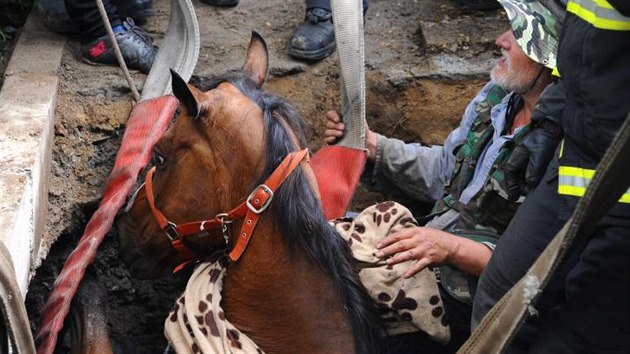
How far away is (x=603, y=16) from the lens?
1.99 metres

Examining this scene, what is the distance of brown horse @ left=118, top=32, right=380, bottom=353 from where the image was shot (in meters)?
2.57

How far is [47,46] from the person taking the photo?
4.11 meters

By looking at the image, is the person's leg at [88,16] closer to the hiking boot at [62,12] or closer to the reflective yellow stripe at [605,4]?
the hiking boot at [62,12]

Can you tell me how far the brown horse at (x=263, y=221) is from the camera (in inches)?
101

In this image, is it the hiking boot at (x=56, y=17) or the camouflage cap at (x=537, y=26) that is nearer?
the camouflage cap at (x=537, y=26)

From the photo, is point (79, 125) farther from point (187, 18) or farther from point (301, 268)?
point (301, 268)

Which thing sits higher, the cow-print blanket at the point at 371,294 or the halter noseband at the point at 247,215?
the halter noseband at the point at 247,215

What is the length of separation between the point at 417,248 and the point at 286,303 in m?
0.45

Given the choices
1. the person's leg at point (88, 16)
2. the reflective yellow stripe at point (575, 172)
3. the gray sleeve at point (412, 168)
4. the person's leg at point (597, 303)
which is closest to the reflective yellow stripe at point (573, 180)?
the reflective yellow stripe at point (575, 172)

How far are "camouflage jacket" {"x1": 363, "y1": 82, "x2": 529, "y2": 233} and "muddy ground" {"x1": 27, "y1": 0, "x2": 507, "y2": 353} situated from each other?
0.48m

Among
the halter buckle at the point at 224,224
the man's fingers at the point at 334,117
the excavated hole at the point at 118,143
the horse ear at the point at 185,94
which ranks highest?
the horse ear at the point at 185,94

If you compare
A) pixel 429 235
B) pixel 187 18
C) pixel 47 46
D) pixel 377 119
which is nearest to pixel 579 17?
pixel 429 235

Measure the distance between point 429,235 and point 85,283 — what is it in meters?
1.30

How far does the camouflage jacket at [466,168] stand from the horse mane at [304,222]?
564mm
